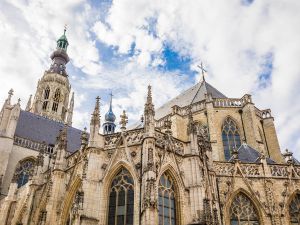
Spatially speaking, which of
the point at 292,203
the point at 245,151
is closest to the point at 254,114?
the point at 245,151

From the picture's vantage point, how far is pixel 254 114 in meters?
18.2

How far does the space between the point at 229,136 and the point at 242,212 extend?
6.34 meters

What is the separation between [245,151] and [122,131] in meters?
7.44

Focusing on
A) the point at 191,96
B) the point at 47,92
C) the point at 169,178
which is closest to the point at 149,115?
the point at 169,178

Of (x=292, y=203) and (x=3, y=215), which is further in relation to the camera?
(x=3, y=215)

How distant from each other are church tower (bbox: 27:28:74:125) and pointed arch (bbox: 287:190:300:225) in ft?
93.2

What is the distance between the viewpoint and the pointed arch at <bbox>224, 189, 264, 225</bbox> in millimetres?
12550

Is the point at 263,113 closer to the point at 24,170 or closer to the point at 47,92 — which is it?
the point at 24,170

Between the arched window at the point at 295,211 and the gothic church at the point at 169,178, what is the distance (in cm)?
4

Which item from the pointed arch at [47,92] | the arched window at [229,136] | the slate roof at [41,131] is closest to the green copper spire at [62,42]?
the pointed arch at [47,92]

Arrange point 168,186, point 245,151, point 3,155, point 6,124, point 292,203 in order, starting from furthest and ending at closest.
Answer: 1. point 6,124
2. point 3,155
3. point 245,151
4. point 292,203
5. point 168,186

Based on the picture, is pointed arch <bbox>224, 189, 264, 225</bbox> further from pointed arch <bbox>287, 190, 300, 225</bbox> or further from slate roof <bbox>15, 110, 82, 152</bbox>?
slate roof <bbox>15, 110, 82, 152</bbox>

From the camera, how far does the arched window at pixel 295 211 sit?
12605mm

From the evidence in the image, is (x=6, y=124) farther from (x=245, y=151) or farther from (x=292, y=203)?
(x=292, y=203)
